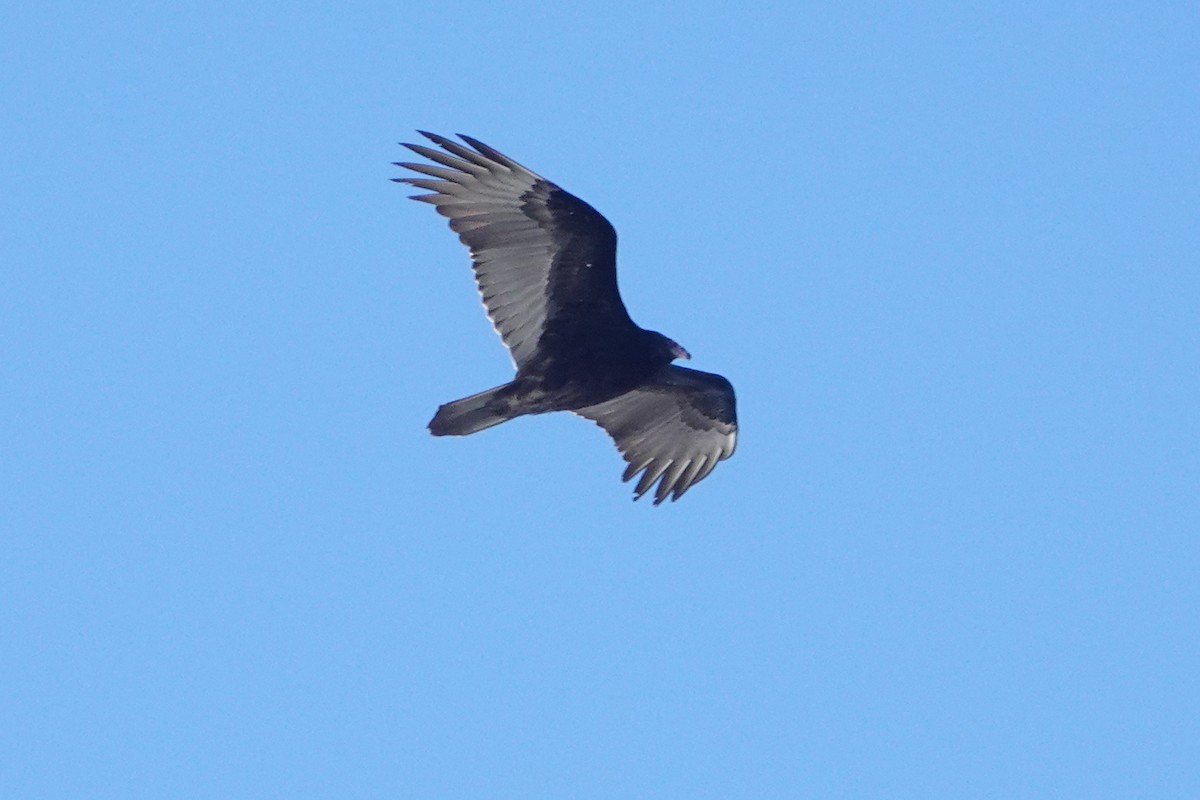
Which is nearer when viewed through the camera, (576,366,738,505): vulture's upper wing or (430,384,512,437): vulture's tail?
(430,384,512,437): vulture's tail

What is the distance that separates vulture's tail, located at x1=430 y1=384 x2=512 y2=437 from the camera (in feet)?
46.2

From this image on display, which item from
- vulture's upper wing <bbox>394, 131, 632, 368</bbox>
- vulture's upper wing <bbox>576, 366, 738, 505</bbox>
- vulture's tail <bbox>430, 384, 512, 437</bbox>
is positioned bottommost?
vulture's tail <bbox>430, 384, 512, 437</bbox>

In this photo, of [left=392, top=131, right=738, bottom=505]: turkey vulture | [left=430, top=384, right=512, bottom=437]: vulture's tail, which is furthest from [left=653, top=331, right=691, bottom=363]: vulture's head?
[left=430, top=384, right=512, bottom=437]: vulture's tail

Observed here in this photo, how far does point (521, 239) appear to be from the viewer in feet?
47.1

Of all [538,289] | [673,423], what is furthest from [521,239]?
[673,423]

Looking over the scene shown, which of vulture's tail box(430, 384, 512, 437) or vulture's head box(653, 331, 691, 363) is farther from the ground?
vulture's head box(653, 331, 691, 363)

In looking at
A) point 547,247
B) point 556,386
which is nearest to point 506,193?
point 547,247

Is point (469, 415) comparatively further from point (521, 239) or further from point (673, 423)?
point (673, 423)

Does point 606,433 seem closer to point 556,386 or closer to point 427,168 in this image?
point 556,386

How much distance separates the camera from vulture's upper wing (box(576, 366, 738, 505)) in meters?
15.5

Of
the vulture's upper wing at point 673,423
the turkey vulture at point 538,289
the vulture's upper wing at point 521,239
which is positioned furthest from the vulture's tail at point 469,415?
the vulture's upper wing at point 673,423

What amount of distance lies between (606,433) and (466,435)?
1.68 metres

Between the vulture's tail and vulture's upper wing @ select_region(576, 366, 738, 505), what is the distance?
1.37 meters

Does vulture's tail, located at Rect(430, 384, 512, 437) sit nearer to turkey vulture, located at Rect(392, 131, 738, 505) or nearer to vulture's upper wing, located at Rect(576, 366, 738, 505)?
turkey vulture, located at Rect(392, 131, 738, 505)
